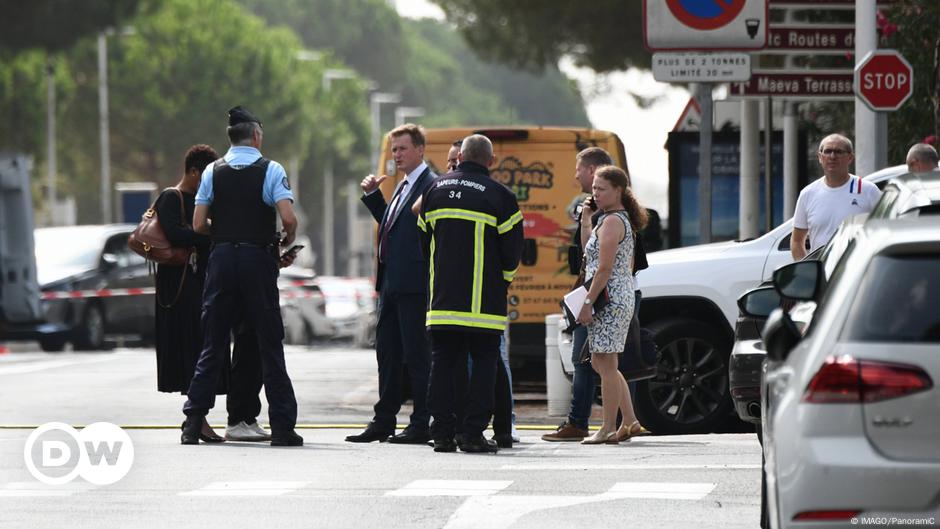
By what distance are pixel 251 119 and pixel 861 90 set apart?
6229 millimetres

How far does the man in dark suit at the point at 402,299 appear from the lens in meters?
11.8

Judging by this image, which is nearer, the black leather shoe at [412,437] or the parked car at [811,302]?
the parked car at [811,302]

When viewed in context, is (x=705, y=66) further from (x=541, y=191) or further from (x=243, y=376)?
(x=243, y=376)

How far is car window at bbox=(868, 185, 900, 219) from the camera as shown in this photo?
762 cm

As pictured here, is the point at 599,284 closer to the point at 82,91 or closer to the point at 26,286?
the point at 26,286

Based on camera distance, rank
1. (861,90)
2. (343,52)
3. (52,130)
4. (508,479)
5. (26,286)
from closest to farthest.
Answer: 1. (508,479)
2. (861,90)
3. (26,286)
4. (52,130)
5. (343,52)

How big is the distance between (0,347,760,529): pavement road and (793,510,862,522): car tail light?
2398 millimetres

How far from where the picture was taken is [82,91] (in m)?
71.7

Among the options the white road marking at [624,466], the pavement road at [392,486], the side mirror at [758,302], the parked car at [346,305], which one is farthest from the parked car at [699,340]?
the parked car at [346,305]

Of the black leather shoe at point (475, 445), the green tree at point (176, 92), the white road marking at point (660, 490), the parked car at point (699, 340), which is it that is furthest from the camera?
the green tree at point (176, 92)

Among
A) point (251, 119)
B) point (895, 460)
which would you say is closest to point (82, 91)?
point (251, 119)

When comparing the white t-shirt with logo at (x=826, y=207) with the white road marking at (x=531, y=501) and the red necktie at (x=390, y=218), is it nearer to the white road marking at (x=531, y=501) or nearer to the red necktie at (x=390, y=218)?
the red necktie at (x=390, y=218)

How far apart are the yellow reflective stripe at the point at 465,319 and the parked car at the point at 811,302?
1.41 metres

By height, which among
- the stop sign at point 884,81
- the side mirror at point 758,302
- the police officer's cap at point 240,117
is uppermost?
the stop sign at point 884,81
